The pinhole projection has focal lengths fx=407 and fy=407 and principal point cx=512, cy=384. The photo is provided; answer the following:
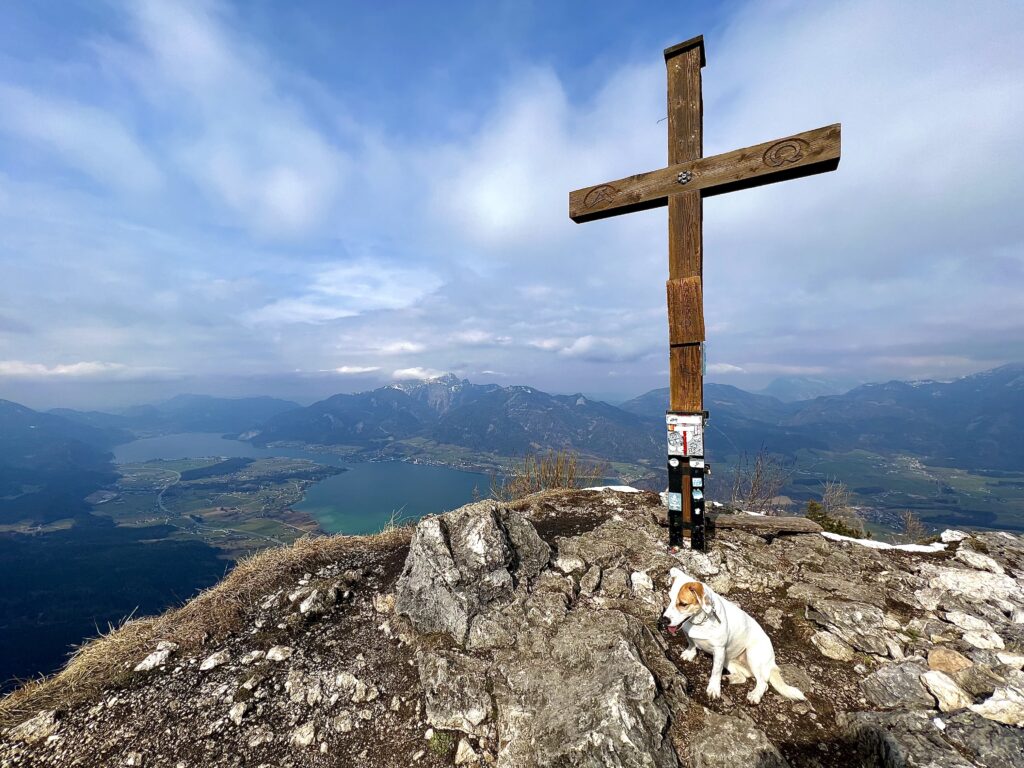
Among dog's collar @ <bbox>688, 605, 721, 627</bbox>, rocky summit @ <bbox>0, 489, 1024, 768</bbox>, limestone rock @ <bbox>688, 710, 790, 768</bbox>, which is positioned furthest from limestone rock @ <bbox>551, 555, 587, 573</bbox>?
limestone rock @ <bbox>688, 710, 790, 768</bbox>

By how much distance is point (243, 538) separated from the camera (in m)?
126

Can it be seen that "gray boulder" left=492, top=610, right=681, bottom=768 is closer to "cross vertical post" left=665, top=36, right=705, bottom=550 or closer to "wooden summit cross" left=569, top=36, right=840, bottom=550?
"cross vertical post" left=665, top=36, right=705, bottom=550

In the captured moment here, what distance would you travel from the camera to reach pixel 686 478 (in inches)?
255

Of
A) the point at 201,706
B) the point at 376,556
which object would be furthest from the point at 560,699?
the point at 376,556

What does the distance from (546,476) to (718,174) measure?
968cm

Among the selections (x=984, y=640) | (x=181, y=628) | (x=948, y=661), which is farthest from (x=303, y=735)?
(x=984, y=640)

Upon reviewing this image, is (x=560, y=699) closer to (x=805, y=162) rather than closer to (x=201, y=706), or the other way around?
(x=201, y=706)

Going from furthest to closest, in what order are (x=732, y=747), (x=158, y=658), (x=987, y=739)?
(x=158, y=658), (x=732, y=747), (x=987, y=739)

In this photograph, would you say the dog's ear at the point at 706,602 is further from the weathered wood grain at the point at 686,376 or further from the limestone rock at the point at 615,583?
the weathered wood grain at the point at 686,376

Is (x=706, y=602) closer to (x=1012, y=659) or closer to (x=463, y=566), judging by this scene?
(x=463, y=566)

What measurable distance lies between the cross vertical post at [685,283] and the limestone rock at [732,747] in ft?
9.60

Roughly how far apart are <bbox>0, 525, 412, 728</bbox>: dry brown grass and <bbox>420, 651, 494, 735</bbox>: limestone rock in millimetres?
2872

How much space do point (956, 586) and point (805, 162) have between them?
20.7 ft

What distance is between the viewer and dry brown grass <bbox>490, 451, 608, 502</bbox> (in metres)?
12.9
